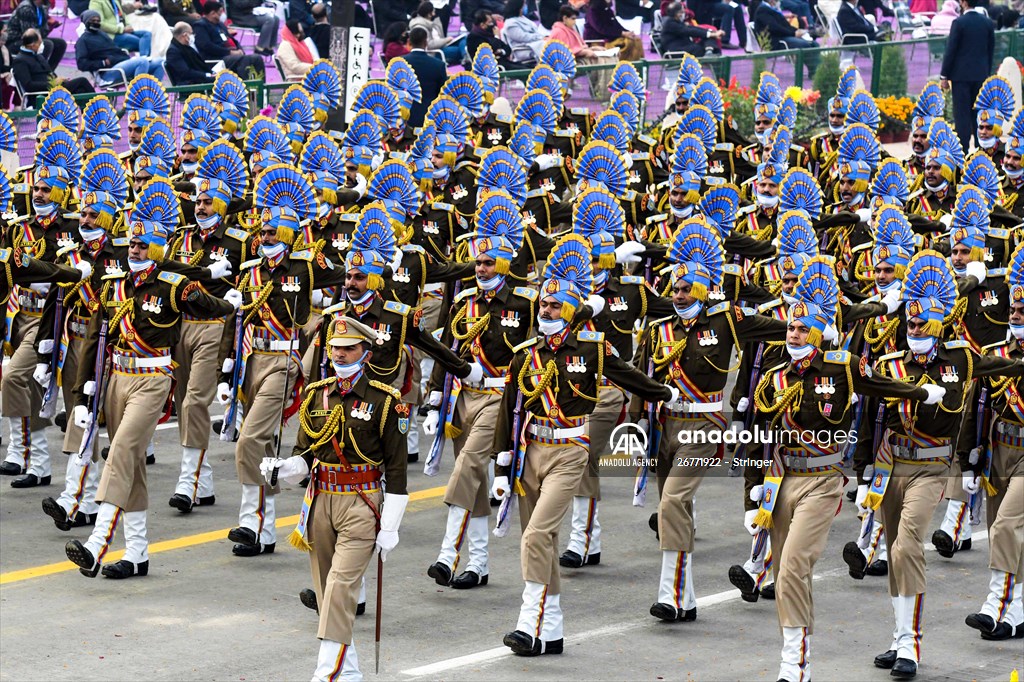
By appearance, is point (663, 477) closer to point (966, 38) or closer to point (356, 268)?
point (356, 268)

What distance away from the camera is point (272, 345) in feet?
48.6

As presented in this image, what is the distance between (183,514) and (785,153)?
8181mm

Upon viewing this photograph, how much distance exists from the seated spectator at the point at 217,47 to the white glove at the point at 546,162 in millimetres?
9055

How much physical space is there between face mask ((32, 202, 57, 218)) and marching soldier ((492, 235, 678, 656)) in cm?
569

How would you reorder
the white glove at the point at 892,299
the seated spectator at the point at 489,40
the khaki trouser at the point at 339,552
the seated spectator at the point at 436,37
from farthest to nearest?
1. the seated spectator at the point at 489,40
2. the seated spectator at the point at 436,37
3. the white glove at the point at 892,299
4. the khaki trouser at the point at 339,552

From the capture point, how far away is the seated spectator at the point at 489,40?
3058 cm

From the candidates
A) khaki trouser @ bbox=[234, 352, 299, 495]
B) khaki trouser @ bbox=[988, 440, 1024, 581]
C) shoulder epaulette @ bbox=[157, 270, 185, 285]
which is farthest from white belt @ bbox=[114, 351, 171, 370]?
khaki trouser @ bbox=[988, 440, 1024, 581]

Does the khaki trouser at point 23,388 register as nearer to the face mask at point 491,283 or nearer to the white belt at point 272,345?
the white belt at point 272,345

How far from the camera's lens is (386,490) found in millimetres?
11172

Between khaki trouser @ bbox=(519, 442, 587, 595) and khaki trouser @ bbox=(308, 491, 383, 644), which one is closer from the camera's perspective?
khaki trouser @ bbox=(308, 491, 383, 644)

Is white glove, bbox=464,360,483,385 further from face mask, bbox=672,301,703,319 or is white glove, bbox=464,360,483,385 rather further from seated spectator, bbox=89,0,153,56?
seated spectator, bbox=89,0,153,56

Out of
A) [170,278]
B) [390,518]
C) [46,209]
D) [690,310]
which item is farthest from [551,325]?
[46,209]

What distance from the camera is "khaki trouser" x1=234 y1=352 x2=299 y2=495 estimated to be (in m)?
14.3
